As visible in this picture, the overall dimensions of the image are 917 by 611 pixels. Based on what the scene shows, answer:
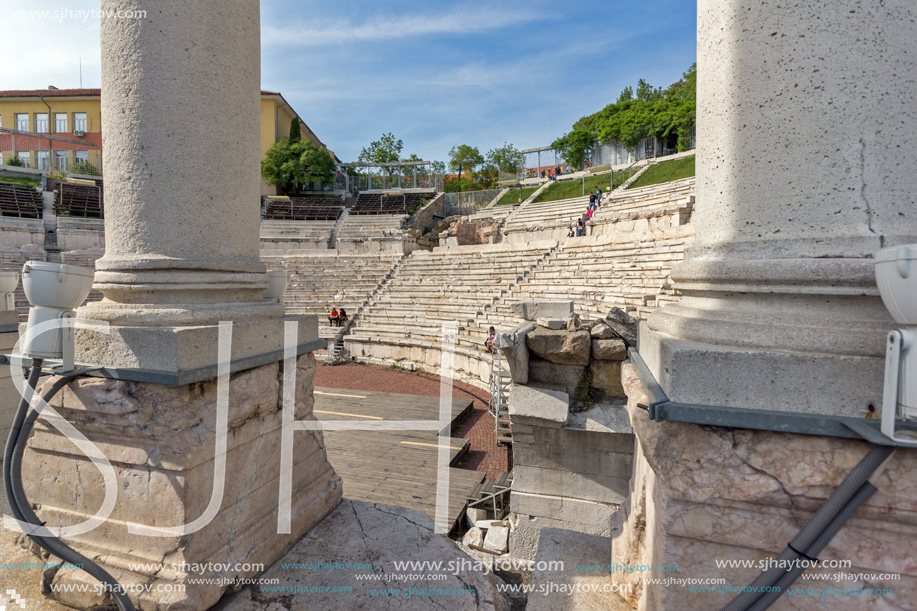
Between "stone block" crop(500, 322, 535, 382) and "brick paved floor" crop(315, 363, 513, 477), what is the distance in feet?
9.82

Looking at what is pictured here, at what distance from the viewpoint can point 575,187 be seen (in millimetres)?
33812

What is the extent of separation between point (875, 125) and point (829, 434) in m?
1.11

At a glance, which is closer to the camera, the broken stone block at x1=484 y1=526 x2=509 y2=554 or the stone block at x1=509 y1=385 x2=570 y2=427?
the stone block at x1=509 y1=385 x2=570 y2=427

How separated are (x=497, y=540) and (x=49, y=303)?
4426 millimetres

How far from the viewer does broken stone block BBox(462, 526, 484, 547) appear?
4898mm

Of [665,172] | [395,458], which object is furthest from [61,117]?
[395,458]

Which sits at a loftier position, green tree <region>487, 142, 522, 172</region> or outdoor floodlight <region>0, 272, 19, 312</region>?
green tree <region>487, 142, 522, 172</region>

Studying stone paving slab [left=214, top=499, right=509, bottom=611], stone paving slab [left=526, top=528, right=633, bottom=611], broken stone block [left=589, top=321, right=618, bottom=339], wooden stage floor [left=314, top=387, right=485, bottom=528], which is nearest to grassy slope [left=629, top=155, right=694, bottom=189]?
wooden stage floor [left=314, top=387, right=485, bottom=528]

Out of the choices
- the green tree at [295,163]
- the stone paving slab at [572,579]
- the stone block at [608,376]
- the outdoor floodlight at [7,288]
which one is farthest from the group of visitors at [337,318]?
the green tree at [295,163]

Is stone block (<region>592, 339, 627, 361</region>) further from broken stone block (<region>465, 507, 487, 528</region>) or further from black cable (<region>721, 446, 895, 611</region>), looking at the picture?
black cable (<region>721, 446, 895, 611</region>)

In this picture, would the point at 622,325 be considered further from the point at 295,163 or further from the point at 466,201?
the point at 295,163

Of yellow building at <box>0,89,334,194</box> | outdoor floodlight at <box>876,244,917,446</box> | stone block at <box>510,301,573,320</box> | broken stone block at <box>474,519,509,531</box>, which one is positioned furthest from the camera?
yellow building at <box>0,89,334,194</box>

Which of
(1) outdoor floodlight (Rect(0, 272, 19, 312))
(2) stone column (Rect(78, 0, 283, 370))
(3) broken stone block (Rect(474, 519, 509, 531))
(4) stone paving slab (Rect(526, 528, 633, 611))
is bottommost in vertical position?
(3) broken stone block (Rect(474, 519, 509, 531))

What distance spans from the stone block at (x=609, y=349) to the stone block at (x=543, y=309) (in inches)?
58.7
